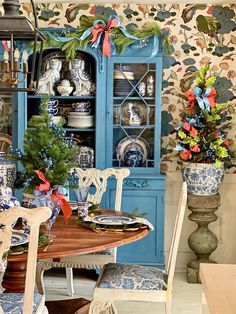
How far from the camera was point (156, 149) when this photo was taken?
4.50m

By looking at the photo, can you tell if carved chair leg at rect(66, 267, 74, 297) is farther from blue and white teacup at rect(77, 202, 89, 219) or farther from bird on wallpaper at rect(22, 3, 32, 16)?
bird on wallpaper at rect(22, 3, 32, 16)

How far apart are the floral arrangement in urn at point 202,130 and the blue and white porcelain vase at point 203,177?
53 millimetres

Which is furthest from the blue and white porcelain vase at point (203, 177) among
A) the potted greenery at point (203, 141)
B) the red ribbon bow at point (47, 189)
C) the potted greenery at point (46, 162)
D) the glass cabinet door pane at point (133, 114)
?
the red ribbon bow at point (47, 189)

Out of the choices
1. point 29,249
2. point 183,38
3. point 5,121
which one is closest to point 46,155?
point 29,249

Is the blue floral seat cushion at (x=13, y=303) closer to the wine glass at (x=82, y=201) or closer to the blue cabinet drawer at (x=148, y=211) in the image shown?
the wine glass at (x=82, y=201)

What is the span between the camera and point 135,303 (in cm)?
397

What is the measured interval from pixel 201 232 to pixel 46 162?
6.72 feet

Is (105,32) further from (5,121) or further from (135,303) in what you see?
(135,303)

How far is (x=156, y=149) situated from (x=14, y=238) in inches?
81.7

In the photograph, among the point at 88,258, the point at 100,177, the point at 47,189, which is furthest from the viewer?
the point at 100,177

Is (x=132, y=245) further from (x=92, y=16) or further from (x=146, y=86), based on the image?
(x=92, y=16)

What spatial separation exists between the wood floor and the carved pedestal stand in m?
0.14

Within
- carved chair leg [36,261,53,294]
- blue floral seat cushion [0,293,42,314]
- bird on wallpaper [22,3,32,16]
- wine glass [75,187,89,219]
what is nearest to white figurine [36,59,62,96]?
bird on wallpaper [22,3,32,16]

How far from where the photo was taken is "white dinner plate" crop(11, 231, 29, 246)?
2568 mm
